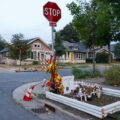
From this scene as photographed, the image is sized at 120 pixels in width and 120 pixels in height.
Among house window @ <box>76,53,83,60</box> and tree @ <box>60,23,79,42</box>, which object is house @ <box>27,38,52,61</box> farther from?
tree @ <box>60,23,79,42</box>

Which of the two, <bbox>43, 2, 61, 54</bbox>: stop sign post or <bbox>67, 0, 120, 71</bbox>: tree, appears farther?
<bbox>67, 0, 120, 71</bbox>: tree

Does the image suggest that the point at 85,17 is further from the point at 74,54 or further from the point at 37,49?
the point at 74,54

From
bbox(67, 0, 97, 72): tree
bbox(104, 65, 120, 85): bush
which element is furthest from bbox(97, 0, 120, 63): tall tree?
bbox(104, 65, 120, 85): bush

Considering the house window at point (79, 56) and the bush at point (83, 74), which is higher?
the house window at point (79, 56)

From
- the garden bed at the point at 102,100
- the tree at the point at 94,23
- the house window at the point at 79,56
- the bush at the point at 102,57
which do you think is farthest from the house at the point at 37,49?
the garden bed at the point at 102,100

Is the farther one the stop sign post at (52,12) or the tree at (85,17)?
the tree at (85,17)

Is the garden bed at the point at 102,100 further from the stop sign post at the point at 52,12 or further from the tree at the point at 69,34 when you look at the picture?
the tree at the point at 69,34

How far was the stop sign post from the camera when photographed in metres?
6.93

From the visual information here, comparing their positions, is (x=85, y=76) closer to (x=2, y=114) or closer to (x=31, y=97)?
(x=31, y=97)

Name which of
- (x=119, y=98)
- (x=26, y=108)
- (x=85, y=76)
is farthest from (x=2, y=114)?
(x=85, y=76)

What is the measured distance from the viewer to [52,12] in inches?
279

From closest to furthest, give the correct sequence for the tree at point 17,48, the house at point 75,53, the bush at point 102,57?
1. the tree at point 17,48
2. the house at point 75,53
3. the bush at point 102,57

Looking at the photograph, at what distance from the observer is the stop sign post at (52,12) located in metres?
6.93

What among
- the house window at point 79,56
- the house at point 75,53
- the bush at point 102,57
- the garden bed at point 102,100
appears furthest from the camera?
the house window at point 79,56
